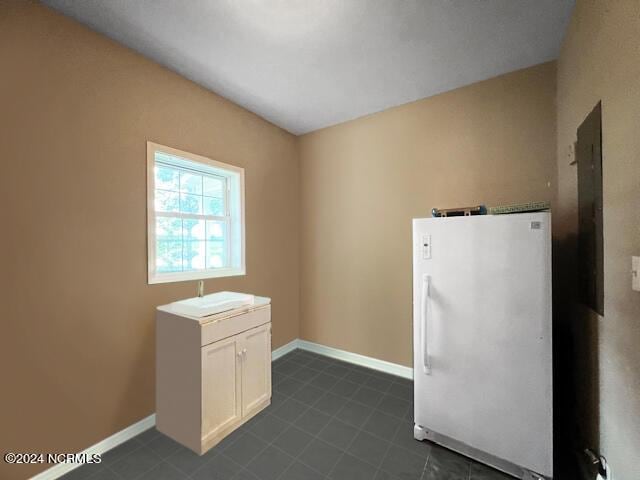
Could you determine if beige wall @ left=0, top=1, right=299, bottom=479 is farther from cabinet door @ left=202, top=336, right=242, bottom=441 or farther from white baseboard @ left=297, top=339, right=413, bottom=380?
white baseboard @ left=297, top=339, right=413, bottom=380

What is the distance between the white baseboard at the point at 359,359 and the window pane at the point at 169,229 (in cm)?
197

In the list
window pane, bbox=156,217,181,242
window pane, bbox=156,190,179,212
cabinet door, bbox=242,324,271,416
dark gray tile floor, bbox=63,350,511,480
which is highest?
window pane, bbox=156,190,179,212

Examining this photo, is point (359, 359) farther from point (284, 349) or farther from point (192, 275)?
point (192, 275)

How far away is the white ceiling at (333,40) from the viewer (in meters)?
1.42

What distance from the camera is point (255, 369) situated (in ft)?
6.26

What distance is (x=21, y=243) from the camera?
51.8 inches

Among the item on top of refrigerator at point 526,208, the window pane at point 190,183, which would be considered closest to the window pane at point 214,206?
the window pane at point 190,183

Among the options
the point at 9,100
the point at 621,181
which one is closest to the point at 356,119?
the point at 621,181

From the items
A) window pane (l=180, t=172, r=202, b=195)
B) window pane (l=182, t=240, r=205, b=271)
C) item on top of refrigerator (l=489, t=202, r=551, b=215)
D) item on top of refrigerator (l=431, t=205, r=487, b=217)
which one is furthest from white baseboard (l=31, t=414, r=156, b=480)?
item on top of refrigerator (l=489, t=202, r=551, b=215)

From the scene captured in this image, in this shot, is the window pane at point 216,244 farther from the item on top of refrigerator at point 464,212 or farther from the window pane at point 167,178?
the item on top of refrigerator at point 464,212

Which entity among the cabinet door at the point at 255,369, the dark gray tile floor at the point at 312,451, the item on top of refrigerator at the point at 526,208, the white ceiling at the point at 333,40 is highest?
the white ceiling at the point at 333,40

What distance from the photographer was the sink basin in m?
1.68

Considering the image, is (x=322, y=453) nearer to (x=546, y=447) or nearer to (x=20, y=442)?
(x=546, y=447)

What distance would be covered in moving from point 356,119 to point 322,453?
299cm
